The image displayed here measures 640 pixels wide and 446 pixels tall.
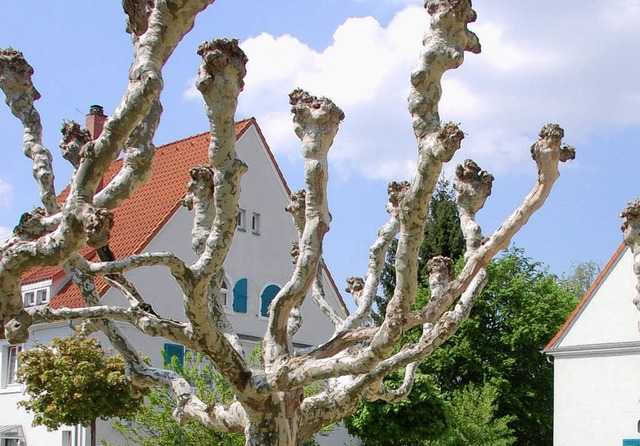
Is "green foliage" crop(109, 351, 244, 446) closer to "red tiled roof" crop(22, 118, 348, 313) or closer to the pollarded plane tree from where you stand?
"red tiled roof" crop(22, 118, 348, 313)

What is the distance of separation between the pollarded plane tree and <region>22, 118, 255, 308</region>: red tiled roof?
53.4 ft

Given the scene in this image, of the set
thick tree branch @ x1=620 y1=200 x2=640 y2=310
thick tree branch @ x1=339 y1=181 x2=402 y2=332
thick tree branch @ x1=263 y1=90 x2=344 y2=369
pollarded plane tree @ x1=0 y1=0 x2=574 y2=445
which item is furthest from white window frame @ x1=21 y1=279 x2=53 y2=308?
thick tree branch @ x1=620 y1=200 x2=640 y2=310

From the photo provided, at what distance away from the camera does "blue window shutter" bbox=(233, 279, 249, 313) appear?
100 ft

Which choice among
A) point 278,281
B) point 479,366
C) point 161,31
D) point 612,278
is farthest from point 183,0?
point 479,366

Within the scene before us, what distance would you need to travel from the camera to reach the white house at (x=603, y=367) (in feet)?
91.5

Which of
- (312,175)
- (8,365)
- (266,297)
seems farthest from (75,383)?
(312,175)

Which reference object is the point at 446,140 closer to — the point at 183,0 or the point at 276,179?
the point at 183,0

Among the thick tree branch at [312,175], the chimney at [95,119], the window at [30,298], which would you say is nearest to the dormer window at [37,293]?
the window at [30,298]

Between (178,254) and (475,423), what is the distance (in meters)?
11.4

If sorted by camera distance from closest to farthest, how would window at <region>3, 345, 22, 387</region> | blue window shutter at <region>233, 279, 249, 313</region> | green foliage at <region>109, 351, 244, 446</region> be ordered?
green foliage at <region>109, 351, 244, 446</region>, window at <region>3, 345, 22, 387</region>, blue window shutter at <region>233, 279, 249, 313</region>

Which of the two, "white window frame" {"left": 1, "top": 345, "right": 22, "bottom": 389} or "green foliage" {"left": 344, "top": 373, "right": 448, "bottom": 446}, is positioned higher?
"white window frame" {"left": 1, "top": 345, "right": 22, "bottom": 389}

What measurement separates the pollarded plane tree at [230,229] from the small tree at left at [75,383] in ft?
35.6

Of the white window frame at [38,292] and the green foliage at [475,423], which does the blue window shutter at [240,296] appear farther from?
the green foliage at [475,423]

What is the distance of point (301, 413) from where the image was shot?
33.1 ft
